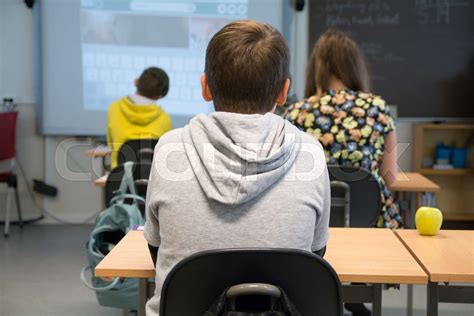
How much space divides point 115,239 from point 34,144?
134 inches

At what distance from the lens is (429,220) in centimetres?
198

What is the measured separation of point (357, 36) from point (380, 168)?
2809 mm

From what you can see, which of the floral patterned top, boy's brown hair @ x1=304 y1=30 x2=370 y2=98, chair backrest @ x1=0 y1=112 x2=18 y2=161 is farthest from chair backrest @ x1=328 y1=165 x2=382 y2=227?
chair backrest @ x1=0 y1=112 x2=18 y2=161

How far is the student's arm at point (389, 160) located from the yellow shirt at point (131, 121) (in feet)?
Result: 5.80

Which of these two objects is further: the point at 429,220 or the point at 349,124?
the point at 349,124

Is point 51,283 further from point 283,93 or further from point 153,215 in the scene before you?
point 283,93

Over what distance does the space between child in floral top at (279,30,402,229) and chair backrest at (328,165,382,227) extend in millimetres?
92

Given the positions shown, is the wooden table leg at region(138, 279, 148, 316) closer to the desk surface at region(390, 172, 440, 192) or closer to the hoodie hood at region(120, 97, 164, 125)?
the desk surface at region(390, 172, 440, 192)

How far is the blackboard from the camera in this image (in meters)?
5.49

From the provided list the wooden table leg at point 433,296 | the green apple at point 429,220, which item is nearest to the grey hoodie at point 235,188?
the wooden table leg at point 433,296

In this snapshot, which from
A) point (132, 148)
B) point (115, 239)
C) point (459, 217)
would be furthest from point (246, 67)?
point (459, 217)

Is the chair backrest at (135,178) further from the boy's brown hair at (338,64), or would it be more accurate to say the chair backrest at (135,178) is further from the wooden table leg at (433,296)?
the wooden table leg at (433,296)

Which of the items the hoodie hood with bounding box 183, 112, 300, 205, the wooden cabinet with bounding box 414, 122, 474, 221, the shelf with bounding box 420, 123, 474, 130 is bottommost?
the wooden cabinet with bounding box 414, 122, 474, 221

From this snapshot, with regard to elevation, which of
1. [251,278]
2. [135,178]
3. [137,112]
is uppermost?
[137,112]
